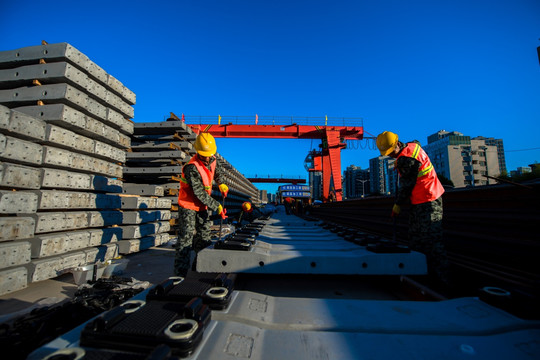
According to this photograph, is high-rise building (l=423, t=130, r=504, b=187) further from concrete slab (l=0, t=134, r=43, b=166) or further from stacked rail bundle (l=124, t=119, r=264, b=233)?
concrete slab (l=0, t=134, r=43, b=166)

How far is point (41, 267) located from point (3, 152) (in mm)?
1449

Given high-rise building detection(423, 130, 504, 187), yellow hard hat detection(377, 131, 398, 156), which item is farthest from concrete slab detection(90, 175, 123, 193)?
high-rise building detection(423, 130, 504, 187)

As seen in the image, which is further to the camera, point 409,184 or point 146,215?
point 146,215

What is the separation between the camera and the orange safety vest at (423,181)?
7.51 feet

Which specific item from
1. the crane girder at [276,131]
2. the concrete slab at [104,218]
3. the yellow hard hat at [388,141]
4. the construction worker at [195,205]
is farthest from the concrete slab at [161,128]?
the crane girder at [276,131]

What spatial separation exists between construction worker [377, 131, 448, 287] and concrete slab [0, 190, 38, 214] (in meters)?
4.23

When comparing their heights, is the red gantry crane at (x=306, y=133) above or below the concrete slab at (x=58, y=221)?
above

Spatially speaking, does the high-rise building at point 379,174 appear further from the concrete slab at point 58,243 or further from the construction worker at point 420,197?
the concrete slab at point 58,243

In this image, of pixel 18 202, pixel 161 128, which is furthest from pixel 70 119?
pixel 161 128

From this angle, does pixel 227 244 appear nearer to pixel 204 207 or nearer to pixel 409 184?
pixel 204 207

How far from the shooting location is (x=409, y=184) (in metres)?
2.41

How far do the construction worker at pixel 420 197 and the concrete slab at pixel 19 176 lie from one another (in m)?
4.21

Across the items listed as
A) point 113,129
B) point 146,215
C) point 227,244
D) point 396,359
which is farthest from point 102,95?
point 396,359

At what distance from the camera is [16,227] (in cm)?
272
